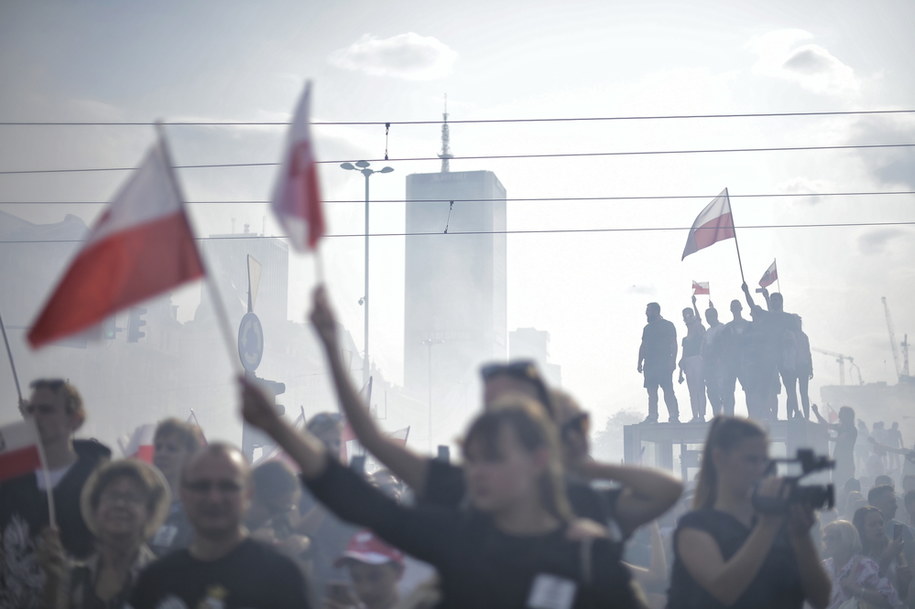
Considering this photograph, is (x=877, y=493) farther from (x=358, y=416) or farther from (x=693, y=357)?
(x=358, y=416)

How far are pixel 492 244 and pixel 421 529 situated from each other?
196544mm

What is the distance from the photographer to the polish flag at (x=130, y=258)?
11.7 feet

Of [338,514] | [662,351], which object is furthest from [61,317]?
[662,351]

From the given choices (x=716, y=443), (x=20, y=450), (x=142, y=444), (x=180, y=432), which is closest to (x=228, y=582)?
(x=20, y=450)

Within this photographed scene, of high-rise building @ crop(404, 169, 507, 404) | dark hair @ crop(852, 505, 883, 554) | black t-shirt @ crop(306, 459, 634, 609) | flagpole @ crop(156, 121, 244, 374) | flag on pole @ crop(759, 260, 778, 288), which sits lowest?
dark hair @ crop(852, 505, 883, 554)

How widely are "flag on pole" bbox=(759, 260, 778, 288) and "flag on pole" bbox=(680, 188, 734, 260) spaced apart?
7.34 ft

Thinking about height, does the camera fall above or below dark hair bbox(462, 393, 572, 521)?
below

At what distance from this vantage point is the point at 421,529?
117 inches

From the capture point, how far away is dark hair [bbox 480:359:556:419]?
346cm

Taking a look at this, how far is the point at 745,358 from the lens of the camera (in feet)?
51.6

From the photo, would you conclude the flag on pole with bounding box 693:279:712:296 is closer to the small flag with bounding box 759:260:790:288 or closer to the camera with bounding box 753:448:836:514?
the small flag with bounding box 759:260:790:288

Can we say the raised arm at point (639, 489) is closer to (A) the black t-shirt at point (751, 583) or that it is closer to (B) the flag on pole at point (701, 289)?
(A) the black t-shirt at point (751, 583)

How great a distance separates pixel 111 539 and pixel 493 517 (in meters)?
2.27

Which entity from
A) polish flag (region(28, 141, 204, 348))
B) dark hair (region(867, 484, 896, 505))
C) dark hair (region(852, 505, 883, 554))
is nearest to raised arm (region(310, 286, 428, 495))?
polish flag (region(28, 141, 204, 348))
